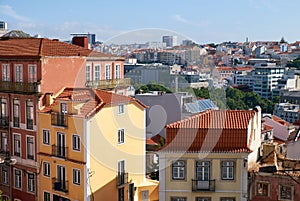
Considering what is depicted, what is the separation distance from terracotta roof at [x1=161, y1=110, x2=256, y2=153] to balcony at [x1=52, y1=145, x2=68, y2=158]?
140 inches

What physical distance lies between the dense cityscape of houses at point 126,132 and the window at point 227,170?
0.02 meters

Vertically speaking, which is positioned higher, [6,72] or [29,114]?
[6,72]

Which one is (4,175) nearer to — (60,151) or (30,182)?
(30,182)

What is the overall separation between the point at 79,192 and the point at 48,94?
3.06m

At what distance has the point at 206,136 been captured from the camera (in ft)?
38.0

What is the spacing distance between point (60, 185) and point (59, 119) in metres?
1.95

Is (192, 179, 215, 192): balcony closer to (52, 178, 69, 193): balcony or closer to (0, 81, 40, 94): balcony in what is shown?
(52, 178, 69, 193): balcony

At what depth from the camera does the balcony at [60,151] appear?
1391 cm

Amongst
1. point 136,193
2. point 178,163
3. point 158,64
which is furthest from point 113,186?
point 158,64

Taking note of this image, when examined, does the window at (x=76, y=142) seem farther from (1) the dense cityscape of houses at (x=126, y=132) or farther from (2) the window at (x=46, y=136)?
(2) the window at (x=46, y=136)

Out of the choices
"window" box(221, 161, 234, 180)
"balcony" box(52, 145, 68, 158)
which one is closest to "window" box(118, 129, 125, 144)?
"balcony" box(52, 145, 68, 158)

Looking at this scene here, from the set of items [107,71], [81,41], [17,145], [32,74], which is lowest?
[17,145]

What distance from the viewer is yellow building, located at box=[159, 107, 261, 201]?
11.6 m

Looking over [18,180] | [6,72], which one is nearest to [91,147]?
[18,180]
